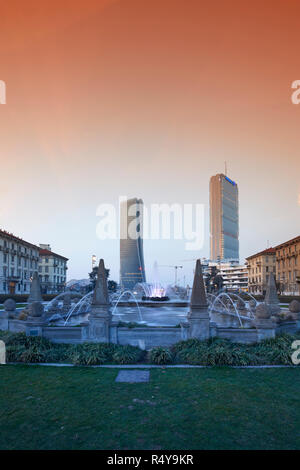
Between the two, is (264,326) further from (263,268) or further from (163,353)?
(263,268)

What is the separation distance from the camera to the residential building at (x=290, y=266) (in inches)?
2896

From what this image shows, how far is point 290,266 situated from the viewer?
78.7 m

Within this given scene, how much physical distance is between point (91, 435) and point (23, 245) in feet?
263

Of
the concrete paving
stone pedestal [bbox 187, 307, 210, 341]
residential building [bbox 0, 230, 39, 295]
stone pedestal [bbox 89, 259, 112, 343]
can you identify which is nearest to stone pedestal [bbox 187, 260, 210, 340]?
stone pedestal [bbox 187, 307, 210, 341]

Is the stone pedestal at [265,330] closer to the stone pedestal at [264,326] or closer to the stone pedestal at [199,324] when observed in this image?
the stone pedestal at [264,326]

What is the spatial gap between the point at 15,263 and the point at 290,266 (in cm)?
7550

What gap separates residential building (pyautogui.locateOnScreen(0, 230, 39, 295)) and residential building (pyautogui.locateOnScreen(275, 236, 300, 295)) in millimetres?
67654

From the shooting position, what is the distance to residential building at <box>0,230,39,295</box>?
6569cm

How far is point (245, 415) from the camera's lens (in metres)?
6.16

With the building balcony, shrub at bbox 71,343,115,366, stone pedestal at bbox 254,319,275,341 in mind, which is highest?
stone pedestal at bbox 254,319,275,341

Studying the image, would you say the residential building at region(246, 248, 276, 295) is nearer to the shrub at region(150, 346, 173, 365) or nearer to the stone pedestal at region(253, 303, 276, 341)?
the stone pedestal at region(253, 303, 276, 341)

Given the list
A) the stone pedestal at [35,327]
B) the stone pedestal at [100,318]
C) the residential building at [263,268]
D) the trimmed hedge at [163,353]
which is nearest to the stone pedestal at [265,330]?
the trimmed hedge at [163,353]
